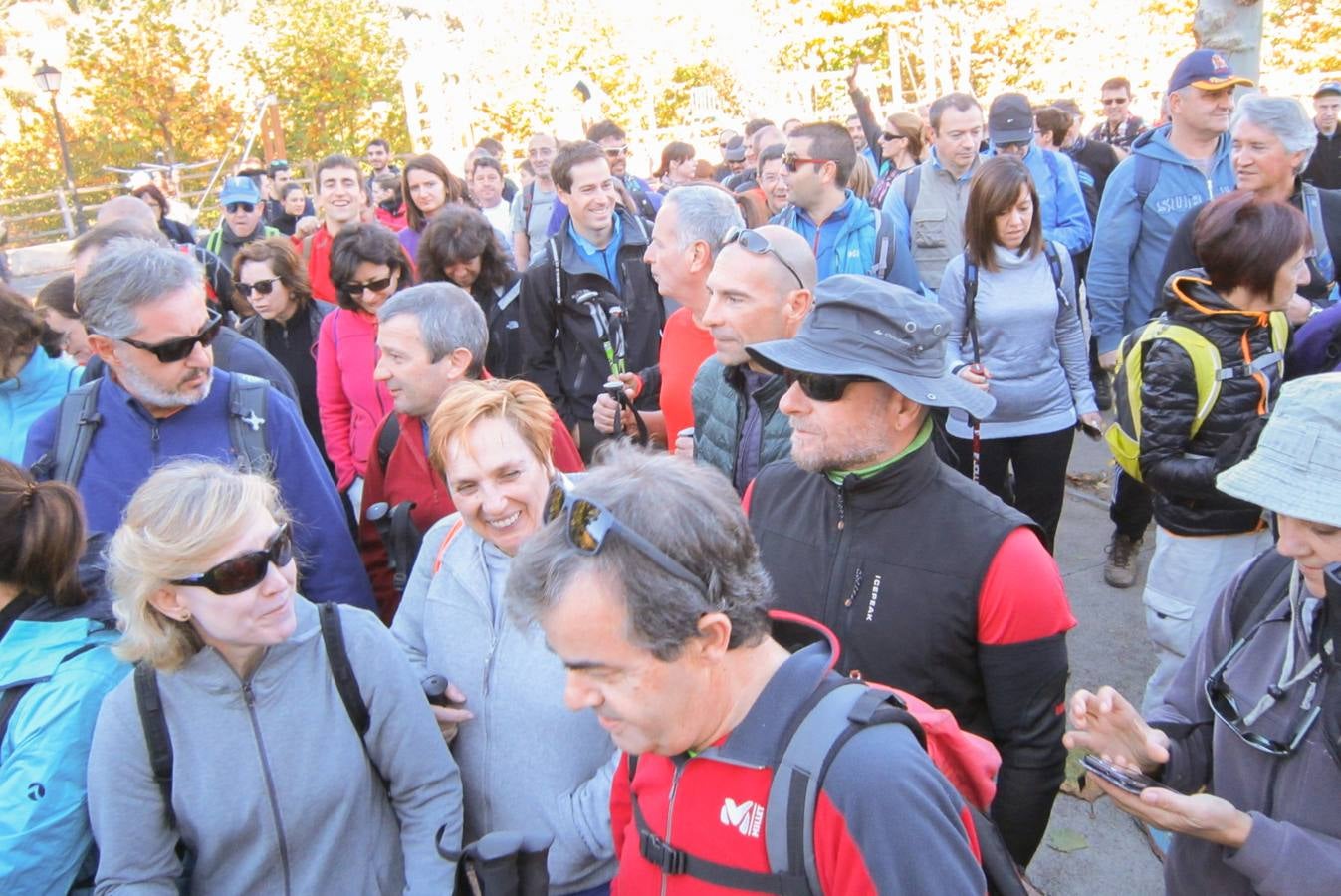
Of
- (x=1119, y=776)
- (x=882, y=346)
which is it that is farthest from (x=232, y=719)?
(x=1119, y=776)

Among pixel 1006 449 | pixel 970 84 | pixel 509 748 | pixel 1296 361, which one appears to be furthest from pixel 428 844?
pixel 970 84

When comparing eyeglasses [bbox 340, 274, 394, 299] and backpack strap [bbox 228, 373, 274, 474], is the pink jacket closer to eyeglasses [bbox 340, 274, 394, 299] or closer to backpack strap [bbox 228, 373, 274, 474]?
eyeglasses [bbox 340, 274, 394, 299]

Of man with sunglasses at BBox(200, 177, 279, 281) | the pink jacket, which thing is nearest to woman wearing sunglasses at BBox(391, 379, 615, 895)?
the pink jacket

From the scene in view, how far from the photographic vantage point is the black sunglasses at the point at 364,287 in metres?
4.27

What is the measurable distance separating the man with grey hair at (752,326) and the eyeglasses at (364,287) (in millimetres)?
1918

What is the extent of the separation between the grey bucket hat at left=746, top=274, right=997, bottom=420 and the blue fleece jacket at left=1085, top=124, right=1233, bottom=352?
10.9 ft

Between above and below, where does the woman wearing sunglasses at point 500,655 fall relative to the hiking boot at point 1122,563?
above

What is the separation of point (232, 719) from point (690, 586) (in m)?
1.21

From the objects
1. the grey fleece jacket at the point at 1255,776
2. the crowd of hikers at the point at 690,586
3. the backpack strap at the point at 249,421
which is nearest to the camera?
the crowd of hikers at the point at 690,586

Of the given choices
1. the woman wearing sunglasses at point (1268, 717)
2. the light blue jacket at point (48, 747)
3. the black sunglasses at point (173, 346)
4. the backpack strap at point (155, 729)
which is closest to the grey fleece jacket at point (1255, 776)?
the woman wearing sunglasses at point (1268, 717)

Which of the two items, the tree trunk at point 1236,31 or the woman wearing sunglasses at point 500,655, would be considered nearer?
the woman wearing sunglasses at point 500,655

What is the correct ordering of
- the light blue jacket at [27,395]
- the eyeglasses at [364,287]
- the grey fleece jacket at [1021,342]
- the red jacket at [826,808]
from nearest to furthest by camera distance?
the red jacket at [826,808]
the light blue jacket at [27,395]
the grey fleece jacket at [1021,342]
the eyeglasses at [364,287]

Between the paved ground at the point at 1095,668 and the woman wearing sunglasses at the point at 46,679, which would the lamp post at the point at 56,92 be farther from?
the woman wearing sunglasses at the point at 46,679

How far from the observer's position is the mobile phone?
183 cm
